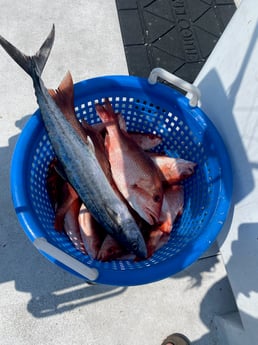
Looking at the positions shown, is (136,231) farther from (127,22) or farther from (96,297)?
(127,22)

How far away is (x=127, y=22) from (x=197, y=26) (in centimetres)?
40

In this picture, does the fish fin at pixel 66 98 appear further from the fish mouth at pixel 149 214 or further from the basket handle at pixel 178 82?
the fish mouth at pixel 149 214

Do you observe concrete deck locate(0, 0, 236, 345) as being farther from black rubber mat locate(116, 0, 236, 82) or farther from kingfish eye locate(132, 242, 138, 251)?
black rubber mat locate(116, 0, 236, 82)

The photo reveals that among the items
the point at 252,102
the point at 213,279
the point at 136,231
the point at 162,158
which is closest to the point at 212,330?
the point at 213,279

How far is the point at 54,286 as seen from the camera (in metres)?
1.76

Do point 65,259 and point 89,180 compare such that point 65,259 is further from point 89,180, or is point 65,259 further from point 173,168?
point 173,168

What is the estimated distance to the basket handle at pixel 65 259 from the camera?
3.60 feet

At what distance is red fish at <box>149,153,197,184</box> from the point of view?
61.9 inches

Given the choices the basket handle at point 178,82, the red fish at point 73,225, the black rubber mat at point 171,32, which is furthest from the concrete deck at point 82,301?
the basket handle at point 178,82

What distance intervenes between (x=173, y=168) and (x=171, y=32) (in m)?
1.03

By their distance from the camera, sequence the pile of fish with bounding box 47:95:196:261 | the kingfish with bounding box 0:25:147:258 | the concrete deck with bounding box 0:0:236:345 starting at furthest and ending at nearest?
the concrete deck with bounding box 0:0:236:345 < the pile of fish with bounding box 47:95:196:261 < the kingfish with bounding box 0:25:147:258

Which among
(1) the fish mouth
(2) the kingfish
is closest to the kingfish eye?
(2) the kingfish

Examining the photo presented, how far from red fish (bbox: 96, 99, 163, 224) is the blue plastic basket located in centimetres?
11

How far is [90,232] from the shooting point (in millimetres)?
1501
